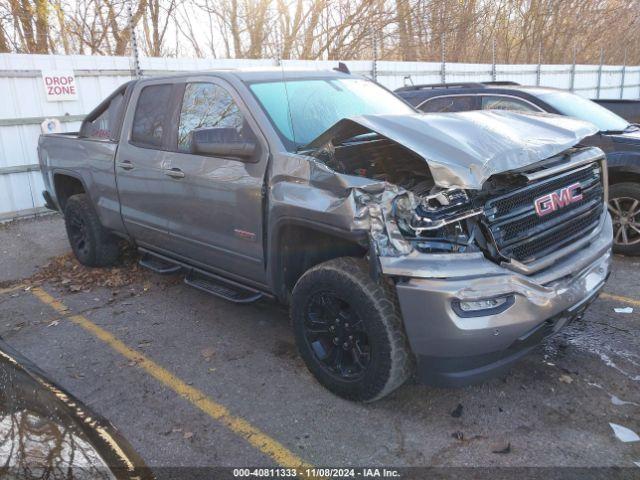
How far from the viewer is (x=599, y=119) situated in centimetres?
594

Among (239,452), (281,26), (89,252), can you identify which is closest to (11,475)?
(239,452)

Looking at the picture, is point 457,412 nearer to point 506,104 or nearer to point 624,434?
point 624,434

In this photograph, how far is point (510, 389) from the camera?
3.23m

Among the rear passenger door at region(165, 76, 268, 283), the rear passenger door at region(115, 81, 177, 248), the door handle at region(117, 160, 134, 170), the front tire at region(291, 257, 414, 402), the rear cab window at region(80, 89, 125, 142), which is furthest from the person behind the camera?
the rear cab window at region(80, 89, 125, 142)

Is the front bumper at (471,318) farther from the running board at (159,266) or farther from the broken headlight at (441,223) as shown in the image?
the running board at (159,266)

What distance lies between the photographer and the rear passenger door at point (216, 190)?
11.6 feet

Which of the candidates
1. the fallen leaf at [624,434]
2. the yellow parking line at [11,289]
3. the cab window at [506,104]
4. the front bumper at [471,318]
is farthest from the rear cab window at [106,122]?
the fallen leaf at [624,434]

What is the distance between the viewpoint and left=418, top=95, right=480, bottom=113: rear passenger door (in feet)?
22.3

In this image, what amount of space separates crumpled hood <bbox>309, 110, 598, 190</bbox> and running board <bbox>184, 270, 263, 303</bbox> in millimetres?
1210

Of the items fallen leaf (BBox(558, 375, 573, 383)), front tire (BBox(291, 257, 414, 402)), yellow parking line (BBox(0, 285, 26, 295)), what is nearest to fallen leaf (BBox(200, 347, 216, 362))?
front tire (BBox(291, 257, 414, 402))

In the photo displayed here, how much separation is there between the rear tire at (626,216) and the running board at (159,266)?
4.31m

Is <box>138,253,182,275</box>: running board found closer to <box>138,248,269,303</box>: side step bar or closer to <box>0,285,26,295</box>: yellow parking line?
<box>138,248,269,303</box>: side step bar

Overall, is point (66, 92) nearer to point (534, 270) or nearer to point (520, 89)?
point (520, 89)

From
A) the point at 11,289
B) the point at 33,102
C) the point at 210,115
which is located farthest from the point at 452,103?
the point at 33,102
